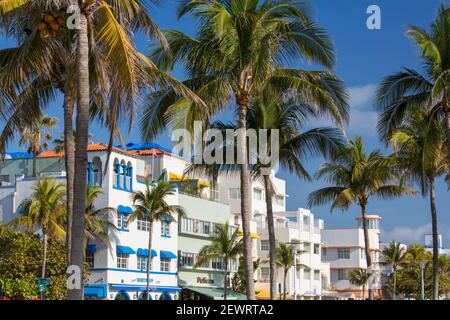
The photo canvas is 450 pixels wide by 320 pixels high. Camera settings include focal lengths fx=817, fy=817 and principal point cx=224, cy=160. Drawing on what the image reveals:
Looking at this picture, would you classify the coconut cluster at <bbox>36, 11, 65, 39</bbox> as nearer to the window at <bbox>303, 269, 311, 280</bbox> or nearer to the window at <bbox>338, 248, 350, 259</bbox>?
the window at <bbox>303, 269, 311, 280</bbox>

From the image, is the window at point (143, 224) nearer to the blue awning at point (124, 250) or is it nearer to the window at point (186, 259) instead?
the blue awning at point (124, 250)

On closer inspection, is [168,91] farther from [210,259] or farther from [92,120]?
[210,259]

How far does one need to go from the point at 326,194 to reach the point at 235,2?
21855 mm

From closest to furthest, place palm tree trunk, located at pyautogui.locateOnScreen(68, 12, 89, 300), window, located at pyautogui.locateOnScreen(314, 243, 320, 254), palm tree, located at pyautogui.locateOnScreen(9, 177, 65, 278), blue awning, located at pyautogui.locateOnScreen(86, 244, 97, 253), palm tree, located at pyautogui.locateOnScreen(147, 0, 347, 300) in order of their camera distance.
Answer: palm tree trunk, located at pyautogui.locateOnScreen(68, 12, 89, 300) < palm tree, located at pyautogui.locateOnScreen(147, 0, 347, 300) < palm tree, located at pyautogui.locateOnScreen(9, 177, 65, 278) < blue awning, located at pyautogui.locateOnScreen(86, 244, 97, 253) < window, located at pyautogui.locateOnScreen(314, 243, 320, 254)

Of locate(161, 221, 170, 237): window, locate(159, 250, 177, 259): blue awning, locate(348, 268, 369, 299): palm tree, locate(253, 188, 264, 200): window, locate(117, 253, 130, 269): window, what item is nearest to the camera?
locate(117, 253, 130, 269): window

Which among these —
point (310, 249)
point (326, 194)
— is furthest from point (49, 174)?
point (310, 249)

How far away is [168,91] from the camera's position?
88.7 feet

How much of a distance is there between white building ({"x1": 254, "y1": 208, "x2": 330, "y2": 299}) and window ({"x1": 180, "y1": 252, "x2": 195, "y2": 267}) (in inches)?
566

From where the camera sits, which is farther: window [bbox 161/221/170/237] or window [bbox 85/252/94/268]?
window [bbox 161/221/170/237]

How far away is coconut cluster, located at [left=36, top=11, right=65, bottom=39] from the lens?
1688 cm

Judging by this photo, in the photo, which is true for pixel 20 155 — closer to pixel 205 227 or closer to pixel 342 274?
pixel 205 227

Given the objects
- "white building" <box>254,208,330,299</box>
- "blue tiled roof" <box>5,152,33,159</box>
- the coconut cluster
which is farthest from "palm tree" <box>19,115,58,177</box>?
the coconut cluster

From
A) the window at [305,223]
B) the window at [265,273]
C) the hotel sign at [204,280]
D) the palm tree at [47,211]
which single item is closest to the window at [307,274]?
the window at [305,223]

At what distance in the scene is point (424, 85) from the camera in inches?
1145
